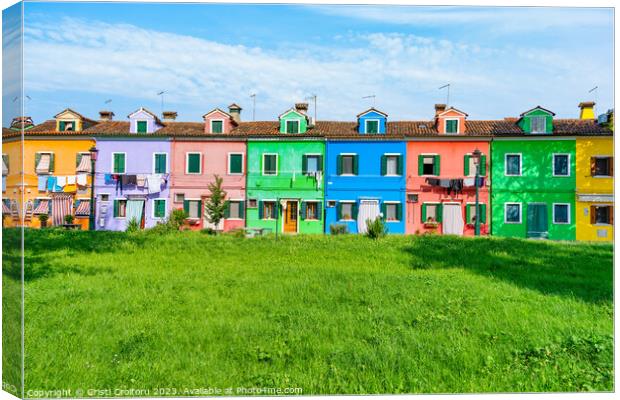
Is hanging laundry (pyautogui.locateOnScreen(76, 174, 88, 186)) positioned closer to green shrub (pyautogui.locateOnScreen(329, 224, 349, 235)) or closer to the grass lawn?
the grass lawn

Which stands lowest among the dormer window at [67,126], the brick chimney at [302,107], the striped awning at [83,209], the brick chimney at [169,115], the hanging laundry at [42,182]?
the striped awning at [83,209]

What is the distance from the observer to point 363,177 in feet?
15.0

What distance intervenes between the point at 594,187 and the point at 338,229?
2867 mm

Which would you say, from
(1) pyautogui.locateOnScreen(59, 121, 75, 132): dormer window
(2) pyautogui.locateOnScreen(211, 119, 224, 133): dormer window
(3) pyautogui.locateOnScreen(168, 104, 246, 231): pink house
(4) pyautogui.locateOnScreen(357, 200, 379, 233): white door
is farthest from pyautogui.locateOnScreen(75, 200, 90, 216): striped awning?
(4) pyautogui.locateOnScreen(357, 200, 379, 233): white door

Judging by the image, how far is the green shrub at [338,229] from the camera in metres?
4.52

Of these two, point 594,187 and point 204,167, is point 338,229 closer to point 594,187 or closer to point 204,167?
point 204,167

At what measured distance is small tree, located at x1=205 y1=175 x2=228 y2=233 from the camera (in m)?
4.51

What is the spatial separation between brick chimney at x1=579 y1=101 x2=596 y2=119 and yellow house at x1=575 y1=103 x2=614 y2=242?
0.78 ft

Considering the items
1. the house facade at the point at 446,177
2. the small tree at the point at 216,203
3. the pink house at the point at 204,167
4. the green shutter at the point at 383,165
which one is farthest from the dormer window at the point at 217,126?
the house facade at the point at 446,177

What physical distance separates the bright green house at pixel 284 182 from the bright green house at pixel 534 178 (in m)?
2.05

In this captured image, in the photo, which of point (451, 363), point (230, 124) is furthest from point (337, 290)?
point (230, 124)

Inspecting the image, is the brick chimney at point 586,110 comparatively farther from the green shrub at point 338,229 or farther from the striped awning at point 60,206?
the striped awning at point 60,206

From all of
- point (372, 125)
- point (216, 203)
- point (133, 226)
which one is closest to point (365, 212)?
point (372, 125)

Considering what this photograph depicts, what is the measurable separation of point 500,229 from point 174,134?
3977 millimetres
